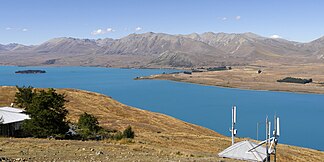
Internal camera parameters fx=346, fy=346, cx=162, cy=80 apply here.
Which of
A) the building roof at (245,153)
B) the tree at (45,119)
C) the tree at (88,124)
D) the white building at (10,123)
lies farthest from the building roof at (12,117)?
the building roof at (245,153)

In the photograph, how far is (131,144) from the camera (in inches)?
941

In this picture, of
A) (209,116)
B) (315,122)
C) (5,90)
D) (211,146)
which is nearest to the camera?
(211,146)

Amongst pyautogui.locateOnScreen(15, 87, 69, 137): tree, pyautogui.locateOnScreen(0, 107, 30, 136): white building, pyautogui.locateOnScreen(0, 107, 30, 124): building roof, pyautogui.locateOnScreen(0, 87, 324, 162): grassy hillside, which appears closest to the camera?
pyautogui.locateOnScreen(0, 87, 324, 162): grassy hillside

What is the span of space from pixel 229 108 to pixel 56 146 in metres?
81.6

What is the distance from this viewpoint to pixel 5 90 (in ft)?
205

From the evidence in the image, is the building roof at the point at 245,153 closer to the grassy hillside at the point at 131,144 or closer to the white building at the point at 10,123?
the grassy hillside at the point at 131,144

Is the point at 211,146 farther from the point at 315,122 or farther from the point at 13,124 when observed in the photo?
the point at 315,122

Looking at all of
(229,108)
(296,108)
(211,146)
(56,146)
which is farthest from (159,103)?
(56,146)

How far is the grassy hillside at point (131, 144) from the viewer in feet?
54.2

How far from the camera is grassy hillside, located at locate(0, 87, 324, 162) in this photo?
16.5 metres

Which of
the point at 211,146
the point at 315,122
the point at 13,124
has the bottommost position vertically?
the point at 315,122

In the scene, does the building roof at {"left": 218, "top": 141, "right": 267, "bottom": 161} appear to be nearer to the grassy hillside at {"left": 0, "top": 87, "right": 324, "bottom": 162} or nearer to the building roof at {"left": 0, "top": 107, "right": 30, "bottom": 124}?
the grassy hillside at {"left": 0, "top": 87, "right": 324, "bottom": 162}

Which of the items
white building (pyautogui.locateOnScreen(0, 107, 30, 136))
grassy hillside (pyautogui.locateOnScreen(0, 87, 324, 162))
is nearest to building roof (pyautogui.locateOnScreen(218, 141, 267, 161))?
grassy hillside (pyautogui.locateOnScreen(0, 87, 324, 162))

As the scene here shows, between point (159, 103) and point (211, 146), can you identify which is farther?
point (159, 103)
